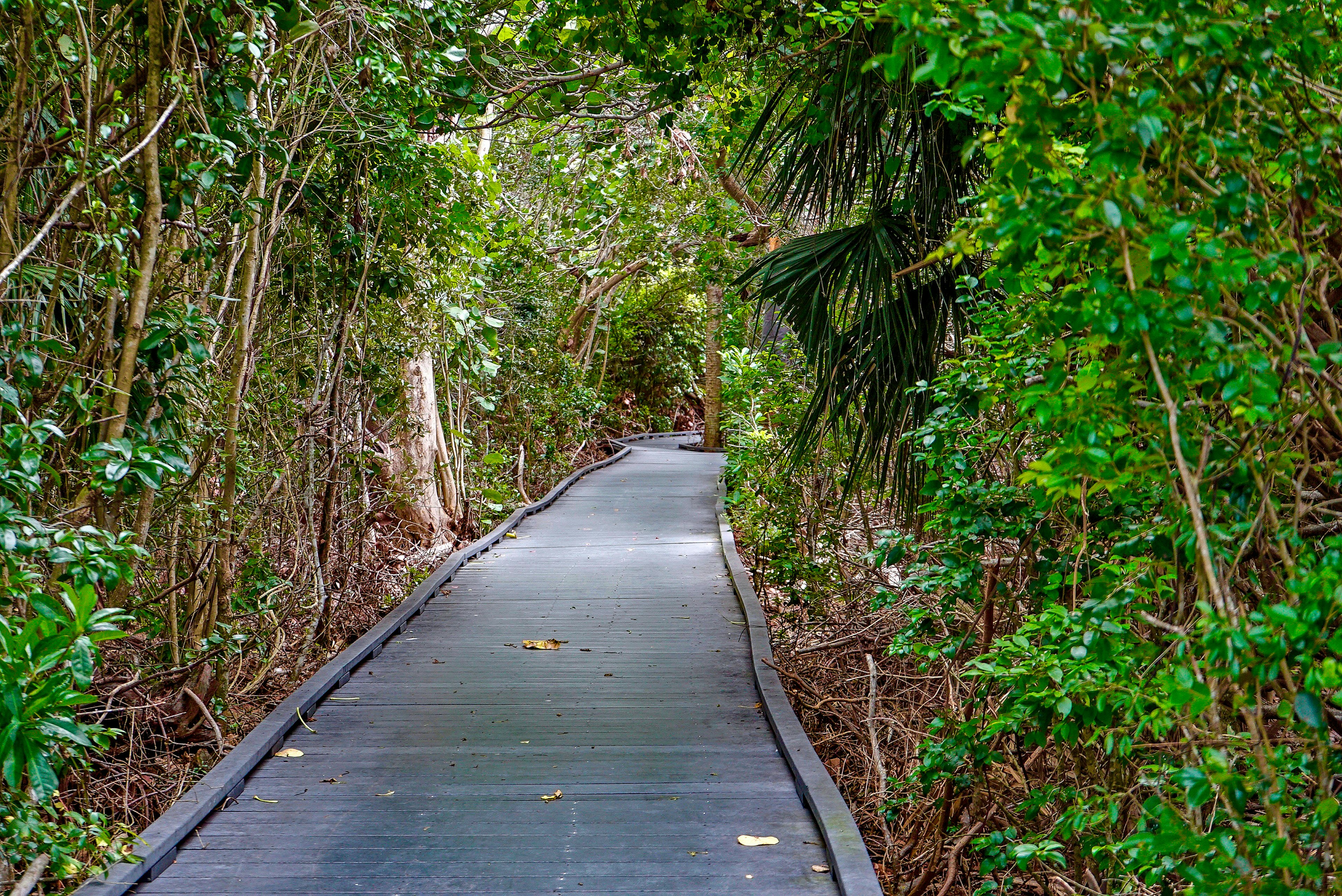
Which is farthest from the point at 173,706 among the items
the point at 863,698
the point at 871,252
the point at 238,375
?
the point at 871,252

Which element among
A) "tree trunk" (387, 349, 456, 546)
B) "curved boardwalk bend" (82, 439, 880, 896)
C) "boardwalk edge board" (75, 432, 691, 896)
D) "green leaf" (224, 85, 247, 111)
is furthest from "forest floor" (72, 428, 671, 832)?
"tree trunk" (387, 349, 456, 546)

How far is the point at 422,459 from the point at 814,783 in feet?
22.8

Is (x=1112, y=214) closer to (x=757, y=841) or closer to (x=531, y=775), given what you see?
(x=757, y=841)

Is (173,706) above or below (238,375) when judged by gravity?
below

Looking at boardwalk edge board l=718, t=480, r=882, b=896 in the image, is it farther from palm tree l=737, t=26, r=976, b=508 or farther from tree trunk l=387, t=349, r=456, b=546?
tree trunk l=387, t=349, r=456, b=546

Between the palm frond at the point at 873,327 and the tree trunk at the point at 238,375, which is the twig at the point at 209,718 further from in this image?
the palm frond at the point at 873,327

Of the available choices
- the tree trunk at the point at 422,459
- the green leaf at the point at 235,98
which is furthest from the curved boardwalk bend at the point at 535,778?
the green leaf at the point at 235,98

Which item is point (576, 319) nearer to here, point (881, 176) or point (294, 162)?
point (294, 162)

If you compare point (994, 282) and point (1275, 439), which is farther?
point (994, 282)

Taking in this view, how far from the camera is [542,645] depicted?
645cm

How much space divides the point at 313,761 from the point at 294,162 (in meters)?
3.40

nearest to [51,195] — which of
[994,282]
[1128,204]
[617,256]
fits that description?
[994,282]

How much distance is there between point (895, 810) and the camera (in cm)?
439

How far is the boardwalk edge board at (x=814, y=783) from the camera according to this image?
3.17 m
